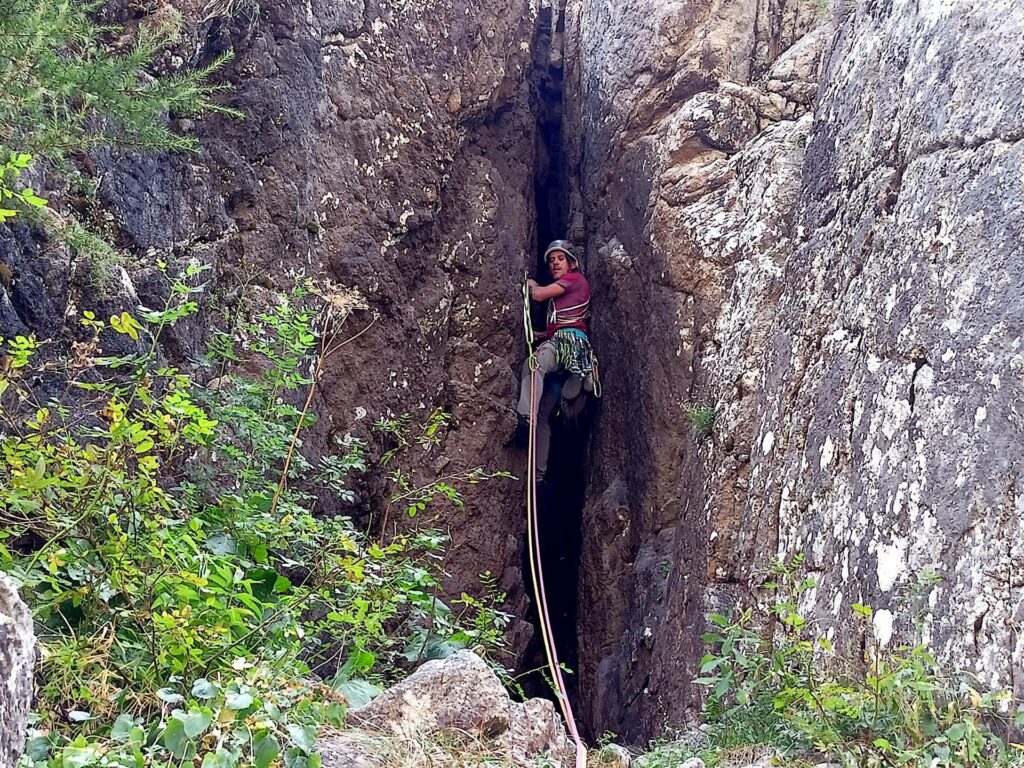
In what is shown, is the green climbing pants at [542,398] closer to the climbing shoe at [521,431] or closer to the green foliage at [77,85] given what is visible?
the climbing shoe at [521,431]

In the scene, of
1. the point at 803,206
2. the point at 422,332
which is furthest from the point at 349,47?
the point at 803,206

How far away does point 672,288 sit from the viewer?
7.63 m

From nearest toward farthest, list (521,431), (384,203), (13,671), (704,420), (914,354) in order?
(13,671) < (914,354) < (704,420) < (384,203) < (521,431)

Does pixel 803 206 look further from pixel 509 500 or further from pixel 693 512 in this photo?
pixel 509 500

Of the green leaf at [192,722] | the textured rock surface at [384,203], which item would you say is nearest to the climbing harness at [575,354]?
the textured rock surface at [384,203]

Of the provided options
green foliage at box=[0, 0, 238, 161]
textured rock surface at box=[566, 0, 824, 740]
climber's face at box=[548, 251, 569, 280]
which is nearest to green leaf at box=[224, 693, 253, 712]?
green foliage at box=[0, 0, 238, 161]

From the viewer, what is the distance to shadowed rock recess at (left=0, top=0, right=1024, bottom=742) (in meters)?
3.96

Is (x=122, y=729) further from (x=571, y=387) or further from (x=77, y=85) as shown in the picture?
(x=571, y=387)

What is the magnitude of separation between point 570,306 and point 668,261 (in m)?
1.63

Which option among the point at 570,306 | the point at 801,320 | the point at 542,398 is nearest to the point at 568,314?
the point at 570,306

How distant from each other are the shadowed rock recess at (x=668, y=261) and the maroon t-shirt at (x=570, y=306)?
22 cm

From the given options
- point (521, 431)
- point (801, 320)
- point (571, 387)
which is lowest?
point (521, 431)

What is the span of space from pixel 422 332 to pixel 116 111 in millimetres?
3833

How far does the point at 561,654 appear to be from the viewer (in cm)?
862
